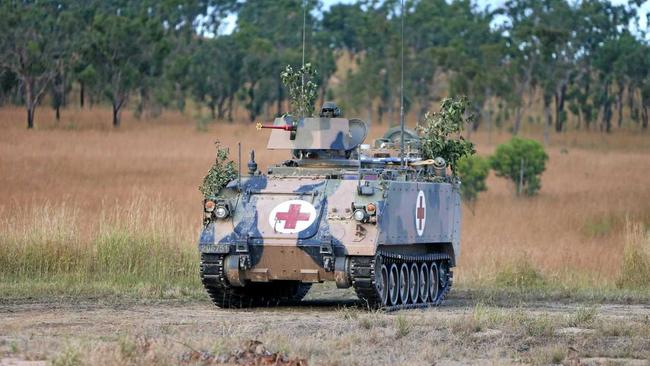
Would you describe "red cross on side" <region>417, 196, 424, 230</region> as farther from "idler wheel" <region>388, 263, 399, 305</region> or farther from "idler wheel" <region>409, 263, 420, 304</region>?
"idler wheel" <region>388, 263, 399, 305</region>

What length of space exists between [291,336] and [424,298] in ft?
19.9

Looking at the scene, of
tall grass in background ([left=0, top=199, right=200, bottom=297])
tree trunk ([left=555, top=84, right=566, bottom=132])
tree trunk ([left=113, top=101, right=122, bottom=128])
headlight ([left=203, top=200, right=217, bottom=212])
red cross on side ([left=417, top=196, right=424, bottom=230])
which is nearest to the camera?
headlight ([left=203, top=200, right=217, bottom=212])

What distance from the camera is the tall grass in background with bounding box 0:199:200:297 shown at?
20.2 m

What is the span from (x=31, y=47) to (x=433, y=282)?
39951mm

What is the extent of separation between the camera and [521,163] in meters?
43.8

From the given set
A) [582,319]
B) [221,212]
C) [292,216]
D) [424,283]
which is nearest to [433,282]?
[424,283]

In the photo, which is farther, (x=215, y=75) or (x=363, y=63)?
(x=363, y=63)

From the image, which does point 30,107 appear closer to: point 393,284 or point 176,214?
point 176,214

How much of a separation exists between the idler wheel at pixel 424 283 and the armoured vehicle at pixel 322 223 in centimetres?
3

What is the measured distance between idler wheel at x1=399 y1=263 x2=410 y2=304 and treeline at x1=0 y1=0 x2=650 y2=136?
120 feet

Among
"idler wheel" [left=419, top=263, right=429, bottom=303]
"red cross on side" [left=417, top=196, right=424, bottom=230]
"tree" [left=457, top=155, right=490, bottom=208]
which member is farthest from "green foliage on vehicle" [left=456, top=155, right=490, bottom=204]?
"red cross on side" [left=417, top=196, right=424, bottom=230]

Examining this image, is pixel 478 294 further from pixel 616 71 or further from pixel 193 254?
pixel 616 71

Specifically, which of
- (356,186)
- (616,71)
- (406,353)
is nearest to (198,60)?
(616,71)

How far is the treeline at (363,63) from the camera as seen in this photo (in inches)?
2340
